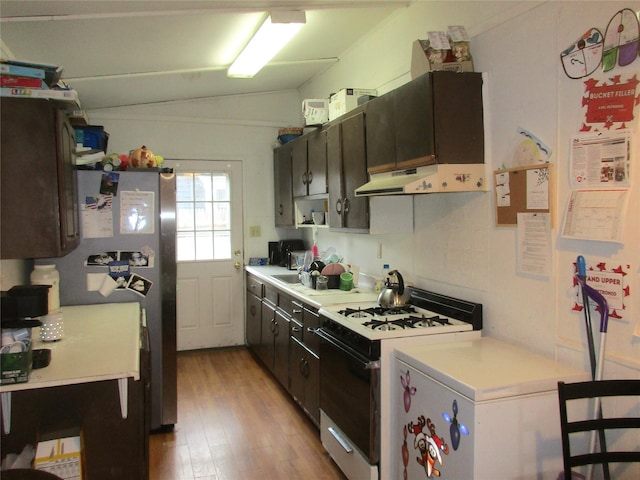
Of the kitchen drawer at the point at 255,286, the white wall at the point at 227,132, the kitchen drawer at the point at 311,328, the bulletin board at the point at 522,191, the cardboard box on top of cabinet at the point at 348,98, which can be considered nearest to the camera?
the bulletin board at the point at 522,191

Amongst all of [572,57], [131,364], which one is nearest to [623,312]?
[572,57]

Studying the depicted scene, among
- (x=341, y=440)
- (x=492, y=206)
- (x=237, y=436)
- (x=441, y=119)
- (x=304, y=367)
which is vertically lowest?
(x=237, y=436)

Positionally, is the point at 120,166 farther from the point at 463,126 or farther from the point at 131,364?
the point at 463,126

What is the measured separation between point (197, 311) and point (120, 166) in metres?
2.34

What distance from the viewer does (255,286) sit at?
504 centimetres

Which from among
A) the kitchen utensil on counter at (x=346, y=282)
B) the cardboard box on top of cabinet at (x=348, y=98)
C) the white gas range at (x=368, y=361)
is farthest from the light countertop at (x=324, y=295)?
the cardboard box on top of cabinet at (x=348, y=98)

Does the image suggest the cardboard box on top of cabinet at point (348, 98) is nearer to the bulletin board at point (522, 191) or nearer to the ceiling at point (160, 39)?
the ceiling at point (160, 39)

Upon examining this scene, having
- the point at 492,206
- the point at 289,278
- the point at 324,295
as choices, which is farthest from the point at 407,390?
the point at 289,278

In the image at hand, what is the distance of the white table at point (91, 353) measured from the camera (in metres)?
1.93

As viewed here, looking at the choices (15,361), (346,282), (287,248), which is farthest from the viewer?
(287,248)

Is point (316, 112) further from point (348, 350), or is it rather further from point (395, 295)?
point (348, 350)

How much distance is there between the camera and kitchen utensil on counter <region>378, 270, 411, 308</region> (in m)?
3.03

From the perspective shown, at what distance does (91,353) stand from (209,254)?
3.24 m

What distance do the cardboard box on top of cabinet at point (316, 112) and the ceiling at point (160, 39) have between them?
0.43m
